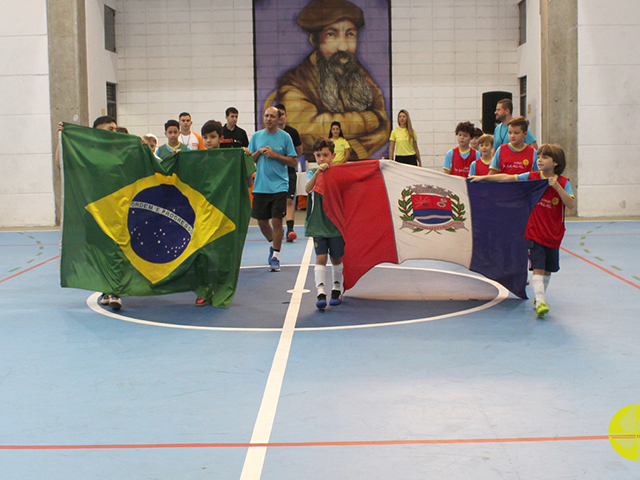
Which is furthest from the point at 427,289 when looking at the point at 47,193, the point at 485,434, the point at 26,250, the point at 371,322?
the point at 47,193

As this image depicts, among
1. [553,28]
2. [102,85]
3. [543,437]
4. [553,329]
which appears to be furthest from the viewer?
[102,85]

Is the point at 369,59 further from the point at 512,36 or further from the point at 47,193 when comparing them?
the point at 47,193

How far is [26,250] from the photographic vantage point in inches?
395

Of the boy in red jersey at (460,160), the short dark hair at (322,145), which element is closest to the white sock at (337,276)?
the short dark hair at (322,145)

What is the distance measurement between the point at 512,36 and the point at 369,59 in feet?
10.9

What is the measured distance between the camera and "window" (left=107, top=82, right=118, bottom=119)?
1522cm

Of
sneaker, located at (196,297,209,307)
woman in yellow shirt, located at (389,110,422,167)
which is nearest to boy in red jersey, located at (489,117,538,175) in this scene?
sneaker, located at (196,297,209,307)

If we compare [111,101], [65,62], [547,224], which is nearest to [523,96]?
[111,101]

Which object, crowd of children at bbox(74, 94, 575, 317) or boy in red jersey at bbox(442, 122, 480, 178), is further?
boy in red jersey at bbox(442, 122, 480, 178)

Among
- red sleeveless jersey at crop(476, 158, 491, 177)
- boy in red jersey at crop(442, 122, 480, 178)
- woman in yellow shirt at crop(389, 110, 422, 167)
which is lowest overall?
red sleeveless jersey at crop(476, 158, 491, 177)

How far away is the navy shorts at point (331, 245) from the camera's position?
6.23m

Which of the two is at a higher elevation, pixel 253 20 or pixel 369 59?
pixel 253 20

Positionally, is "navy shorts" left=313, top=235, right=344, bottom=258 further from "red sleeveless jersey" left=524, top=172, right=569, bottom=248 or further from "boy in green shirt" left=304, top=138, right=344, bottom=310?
"red sleeveless jersey" left=524, top=172, right=569, bottom=248

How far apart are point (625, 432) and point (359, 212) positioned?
3.52 meters
